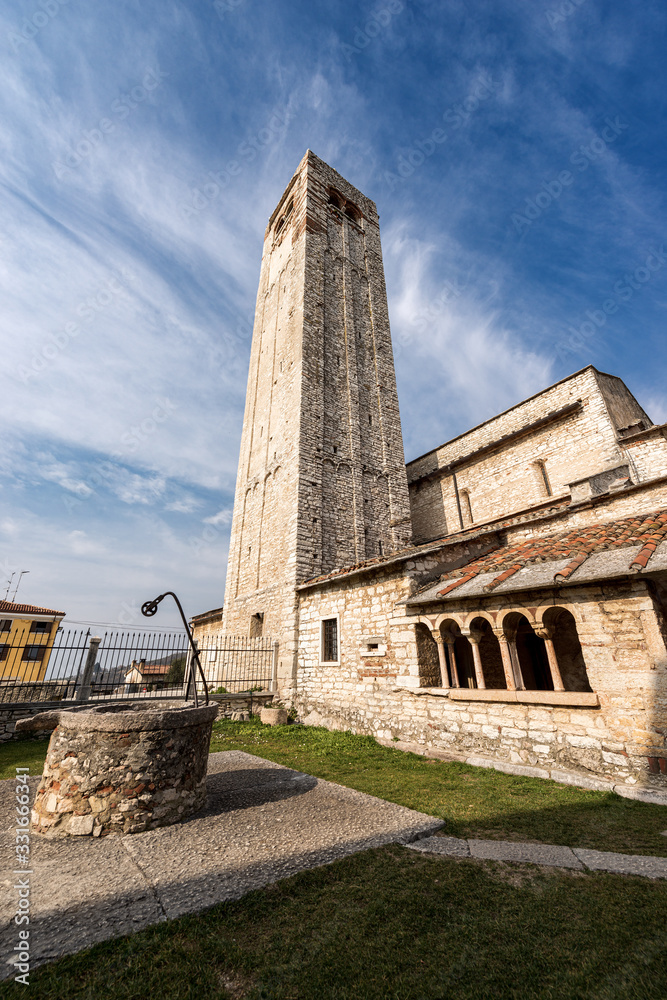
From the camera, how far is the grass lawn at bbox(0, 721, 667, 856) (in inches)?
167

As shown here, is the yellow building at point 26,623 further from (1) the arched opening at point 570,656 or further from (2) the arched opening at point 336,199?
(2) the arched opening at point 336,199

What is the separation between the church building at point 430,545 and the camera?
6.16 m

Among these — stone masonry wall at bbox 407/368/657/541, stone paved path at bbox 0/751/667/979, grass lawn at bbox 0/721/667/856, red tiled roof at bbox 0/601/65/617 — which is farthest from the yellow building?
stone paved path at bbox 0/751/667/979

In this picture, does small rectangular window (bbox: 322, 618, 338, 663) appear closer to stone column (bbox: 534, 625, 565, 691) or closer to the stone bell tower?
the stone bell tower

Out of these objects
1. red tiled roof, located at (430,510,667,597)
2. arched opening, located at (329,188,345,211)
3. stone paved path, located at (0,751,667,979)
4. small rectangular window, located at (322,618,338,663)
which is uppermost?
arched opening, located at (329,188,345,211)

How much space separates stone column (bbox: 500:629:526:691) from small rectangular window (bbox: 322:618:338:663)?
16.9ft

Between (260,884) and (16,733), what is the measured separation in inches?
361

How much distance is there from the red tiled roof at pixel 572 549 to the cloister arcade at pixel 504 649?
0.70m

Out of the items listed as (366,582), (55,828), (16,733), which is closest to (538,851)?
(55,828)

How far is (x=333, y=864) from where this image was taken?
11.6 ft

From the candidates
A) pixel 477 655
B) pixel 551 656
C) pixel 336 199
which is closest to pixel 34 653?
pixel 477 655

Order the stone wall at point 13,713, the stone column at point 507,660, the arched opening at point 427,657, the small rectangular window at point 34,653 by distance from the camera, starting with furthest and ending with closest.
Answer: the small rectangular window at point 34,653, the stone wall at point 13,713, the arched opening at point 427,657, the stone column at point 507,660

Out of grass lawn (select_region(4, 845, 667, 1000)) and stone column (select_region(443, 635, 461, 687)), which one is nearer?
grass lawn (select_region(4, 845, 667, 1000))

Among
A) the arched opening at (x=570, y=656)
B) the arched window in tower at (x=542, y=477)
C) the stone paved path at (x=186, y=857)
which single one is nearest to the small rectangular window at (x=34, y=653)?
the stone paved path at (x=186, y=857)
